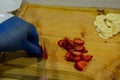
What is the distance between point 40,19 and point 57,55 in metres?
0.17

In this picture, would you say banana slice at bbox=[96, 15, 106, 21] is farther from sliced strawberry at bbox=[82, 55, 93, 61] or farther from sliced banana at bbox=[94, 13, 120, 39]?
sliced strawberry at bbox=[82, 55, 93, 61]

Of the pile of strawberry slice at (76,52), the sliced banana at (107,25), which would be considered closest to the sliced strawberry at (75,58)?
the pile of strawberry slice at (76,52)

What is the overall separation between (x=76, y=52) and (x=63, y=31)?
0.36 feet

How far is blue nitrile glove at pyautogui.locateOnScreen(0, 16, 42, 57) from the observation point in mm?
517

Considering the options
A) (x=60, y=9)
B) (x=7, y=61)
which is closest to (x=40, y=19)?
(x=60, y=9)

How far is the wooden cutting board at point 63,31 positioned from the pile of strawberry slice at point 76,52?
0.04 feet

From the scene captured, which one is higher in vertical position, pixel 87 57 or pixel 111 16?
pixel 111 16

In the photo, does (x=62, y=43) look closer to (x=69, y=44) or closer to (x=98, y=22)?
(x=69, y=44)

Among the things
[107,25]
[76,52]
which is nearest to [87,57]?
[76,52]

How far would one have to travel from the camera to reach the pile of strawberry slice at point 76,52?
22.8 inches

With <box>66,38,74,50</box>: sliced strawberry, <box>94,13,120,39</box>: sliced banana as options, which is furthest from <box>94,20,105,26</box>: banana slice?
<box>66,38,74,50</box>: sliced strawberry

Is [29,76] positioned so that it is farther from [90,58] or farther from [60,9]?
[60,9]

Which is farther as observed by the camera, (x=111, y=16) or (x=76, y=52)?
(x=111, y=16)

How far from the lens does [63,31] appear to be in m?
0.68
